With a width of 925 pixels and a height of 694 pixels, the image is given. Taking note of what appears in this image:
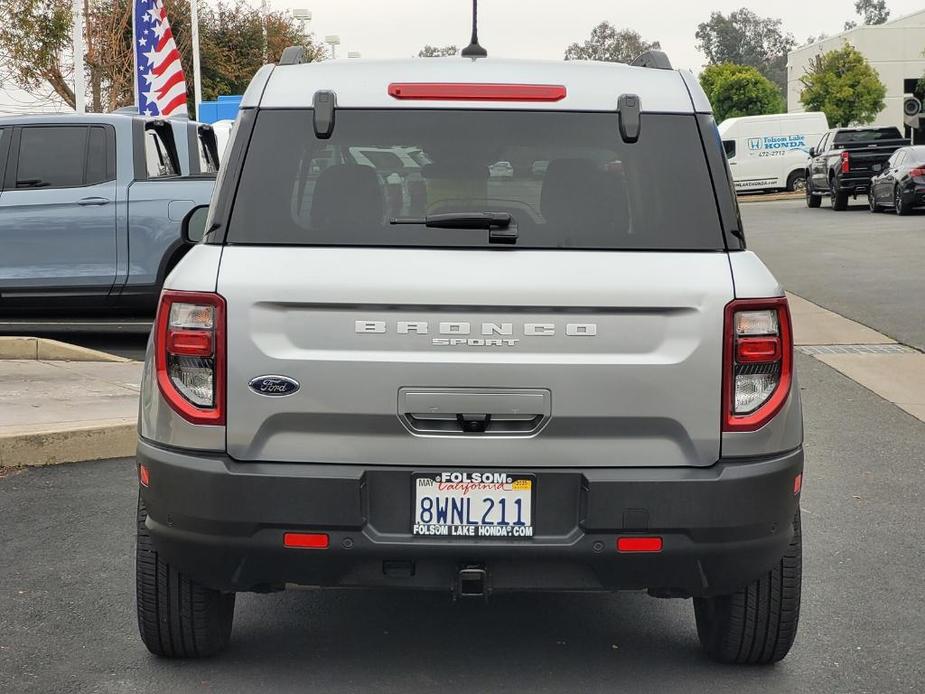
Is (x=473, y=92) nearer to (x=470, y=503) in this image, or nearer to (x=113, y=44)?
(x=470, y=503)

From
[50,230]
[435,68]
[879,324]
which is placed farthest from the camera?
[879,324]

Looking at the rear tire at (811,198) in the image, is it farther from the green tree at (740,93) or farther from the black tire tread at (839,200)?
the green tree at (740,93)

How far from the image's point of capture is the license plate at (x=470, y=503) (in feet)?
12.5

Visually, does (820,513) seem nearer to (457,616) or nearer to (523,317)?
(457,616)

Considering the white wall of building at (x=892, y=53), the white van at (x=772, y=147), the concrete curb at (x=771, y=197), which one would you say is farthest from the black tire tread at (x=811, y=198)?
the white wall of building at (x=892, y=53)

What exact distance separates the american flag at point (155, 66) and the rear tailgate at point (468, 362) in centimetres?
1704

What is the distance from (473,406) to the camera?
12.5 ft

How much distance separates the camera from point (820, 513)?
21.6 feet

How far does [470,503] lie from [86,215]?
8633mm

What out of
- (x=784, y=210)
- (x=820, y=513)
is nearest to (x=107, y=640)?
(x=820, y=513)

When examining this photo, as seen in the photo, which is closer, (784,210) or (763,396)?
(763,396)

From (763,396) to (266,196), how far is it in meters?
1.47

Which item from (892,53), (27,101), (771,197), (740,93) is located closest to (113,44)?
→ (27,101)

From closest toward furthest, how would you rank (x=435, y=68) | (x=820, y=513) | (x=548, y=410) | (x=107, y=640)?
(x=548, y=410)
(x=435, y=68)
(x=107, y=640)
(x=820, y=513)
